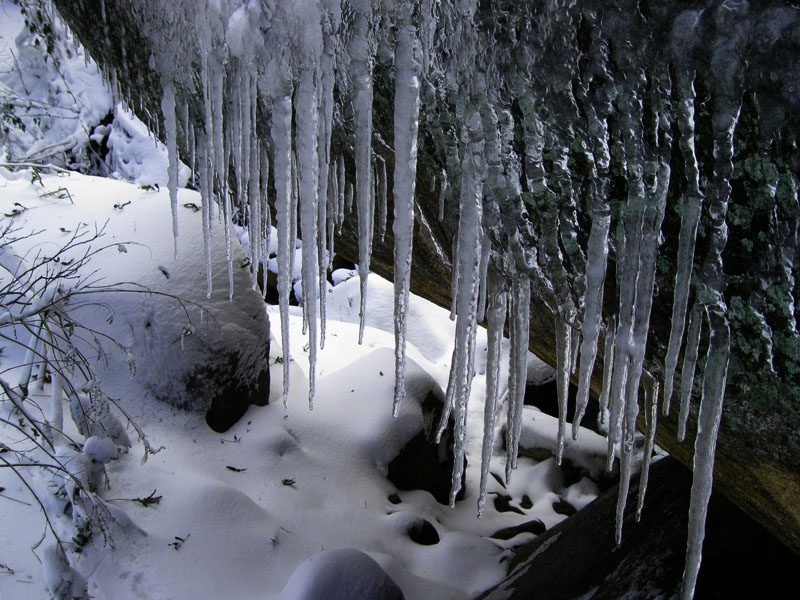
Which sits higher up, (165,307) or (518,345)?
(518,345)

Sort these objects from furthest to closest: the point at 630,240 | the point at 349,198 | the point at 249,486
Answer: the point at 249,486, the point at 349,198, the point at 630,240

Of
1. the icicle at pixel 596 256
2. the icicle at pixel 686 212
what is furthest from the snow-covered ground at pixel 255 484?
the icicle at pixel 686 212

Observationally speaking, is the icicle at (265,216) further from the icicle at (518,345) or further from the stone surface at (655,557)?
the stone surface at (655,557)

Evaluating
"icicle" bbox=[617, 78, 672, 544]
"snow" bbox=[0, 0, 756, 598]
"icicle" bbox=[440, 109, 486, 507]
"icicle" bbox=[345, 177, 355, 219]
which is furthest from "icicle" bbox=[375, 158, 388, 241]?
"icicle" bbox=[617, 78, 672, 544]

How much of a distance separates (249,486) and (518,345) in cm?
223

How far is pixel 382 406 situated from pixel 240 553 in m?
1.69

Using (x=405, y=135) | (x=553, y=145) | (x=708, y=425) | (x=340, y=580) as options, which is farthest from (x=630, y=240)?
(x=340, y=580)

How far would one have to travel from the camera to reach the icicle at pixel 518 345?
6.30ft

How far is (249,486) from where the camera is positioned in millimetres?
3541

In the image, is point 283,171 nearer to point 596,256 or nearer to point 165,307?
point 596,256

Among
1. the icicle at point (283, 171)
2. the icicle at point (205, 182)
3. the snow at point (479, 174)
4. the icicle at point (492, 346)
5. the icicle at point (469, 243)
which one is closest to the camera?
the snow at point (479, 174)

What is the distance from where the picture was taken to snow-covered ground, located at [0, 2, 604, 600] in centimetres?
277

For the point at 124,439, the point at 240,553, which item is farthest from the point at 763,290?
the point at 124,439

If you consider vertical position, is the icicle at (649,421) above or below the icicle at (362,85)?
below
